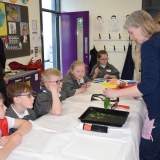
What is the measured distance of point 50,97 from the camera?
1.90 meters

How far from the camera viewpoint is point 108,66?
141 inches

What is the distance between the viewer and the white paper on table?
113cm

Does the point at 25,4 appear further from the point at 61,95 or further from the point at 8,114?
the point at 8,114

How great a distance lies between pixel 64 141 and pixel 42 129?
0.77 feet

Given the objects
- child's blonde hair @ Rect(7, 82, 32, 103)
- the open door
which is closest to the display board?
the open door

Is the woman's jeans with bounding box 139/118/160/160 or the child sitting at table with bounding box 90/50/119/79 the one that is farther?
the child sitting at table with bounding box 90/50/119/79

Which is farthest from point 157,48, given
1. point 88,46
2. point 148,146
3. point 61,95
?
point 88,46

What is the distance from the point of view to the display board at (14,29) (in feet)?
12.2

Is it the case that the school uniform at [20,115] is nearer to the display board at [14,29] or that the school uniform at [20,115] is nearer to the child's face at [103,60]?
the child's face at [103,60]

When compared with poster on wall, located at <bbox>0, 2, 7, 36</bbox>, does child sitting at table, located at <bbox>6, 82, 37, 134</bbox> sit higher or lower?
lower

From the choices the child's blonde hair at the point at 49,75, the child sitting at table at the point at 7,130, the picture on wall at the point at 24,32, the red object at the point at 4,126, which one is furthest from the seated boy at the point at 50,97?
the picture on wall at the point at 24,32

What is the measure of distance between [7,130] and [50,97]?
1.79 ft

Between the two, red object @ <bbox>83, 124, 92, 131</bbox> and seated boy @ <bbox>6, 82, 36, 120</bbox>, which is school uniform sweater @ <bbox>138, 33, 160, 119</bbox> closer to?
red object @ <bbox>83, 124, 92, 131</bbox>

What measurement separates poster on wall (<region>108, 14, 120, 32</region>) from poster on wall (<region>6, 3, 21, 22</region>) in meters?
2.11
